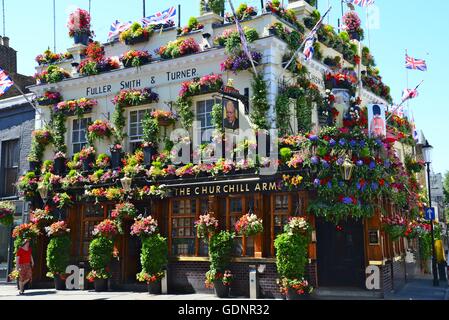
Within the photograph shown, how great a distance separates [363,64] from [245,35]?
26.8 feet

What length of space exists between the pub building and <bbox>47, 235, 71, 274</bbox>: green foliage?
0.48m

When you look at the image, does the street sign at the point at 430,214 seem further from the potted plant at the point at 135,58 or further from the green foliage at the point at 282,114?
the potted plant at the point at 135,58

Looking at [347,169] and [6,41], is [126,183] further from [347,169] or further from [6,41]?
[6,41]

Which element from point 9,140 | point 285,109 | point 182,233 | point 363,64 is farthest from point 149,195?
point 363,64

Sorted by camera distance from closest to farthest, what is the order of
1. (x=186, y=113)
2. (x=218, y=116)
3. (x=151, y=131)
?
(x=218, y=116)
(x=186, y=113)
(x=151, y=131)

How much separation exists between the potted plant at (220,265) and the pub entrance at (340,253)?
108 inches

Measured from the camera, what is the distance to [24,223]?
20.4 meters

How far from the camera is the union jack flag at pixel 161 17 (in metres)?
18.7

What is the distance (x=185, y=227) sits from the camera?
1700 centimetres

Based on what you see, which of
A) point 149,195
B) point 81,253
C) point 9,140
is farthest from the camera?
point 9,140

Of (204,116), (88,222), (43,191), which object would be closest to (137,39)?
(204,116)

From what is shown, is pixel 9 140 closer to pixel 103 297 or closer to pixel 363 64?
pixel 103 297

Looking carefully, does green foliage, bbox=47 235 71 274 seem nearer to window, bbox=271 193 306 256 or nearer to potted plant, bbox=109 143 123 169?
potted plant, bbox=109 143 123 169

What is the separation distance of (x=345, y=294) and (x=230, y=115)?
591cm
